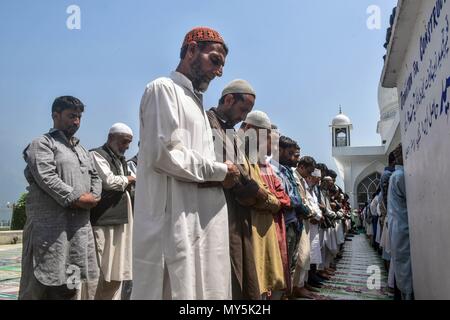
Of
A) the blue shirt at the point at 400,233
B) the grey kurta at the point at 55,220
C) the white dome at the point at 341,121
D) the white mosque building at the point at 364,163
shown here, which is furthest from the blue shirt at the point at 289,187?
the white dome at the point at 341,121

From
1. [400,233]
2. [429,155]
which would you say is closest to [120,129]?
[429,155]

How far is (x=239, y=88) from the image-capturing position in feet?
8.68

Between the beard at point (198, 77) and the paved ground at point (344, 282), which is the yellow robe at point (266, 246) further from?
the paved ground at point (344, 282)

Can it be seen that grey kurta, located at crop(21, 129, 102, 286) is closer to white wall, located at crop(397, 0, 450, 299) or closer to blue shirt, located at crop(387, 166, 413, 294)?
white wall, located at crop(397, 0, 450, 299)

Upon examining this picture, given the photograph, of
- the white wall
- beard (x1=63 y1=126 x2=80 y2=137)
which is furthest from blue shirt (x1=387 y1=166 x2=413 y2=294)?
beard (x1=63 y1=126 x2=80 y2=137)

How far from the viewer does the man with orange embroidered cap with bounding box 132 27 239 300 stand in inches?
65.8

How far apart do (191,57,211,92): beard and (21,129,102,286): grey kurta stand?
1.10m

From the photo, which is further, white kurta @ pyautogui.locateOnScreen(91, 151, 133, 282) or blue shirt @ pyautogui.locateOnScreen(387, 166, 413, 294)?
blue shirt @ pyautogui.locateOnScreen(387, 166, 413, 294)

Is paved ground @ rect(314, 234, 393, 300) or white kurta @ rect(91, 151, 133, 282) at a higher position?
white kurta @ rect(91, 151, 133, 282)

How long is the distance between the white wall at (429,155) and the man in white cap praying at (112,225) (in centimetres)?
233

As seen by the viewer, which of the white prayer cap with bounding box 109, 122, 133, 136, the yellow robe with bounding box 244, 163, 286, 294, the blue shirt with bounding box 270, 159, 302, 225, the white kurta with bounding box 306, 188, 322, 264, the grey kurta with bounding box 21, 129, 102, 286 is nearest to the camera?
the grey kurta with bounding box 21, 129, 102, 286

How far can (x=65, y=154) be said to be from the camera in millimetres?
2691

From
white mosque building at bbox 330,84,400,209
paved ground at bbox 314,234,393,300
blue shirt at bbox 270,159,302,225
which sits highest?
white mosque building at bbox 330,84,400,209

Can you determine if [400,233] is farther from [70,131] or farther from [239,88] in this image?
[70,131]
